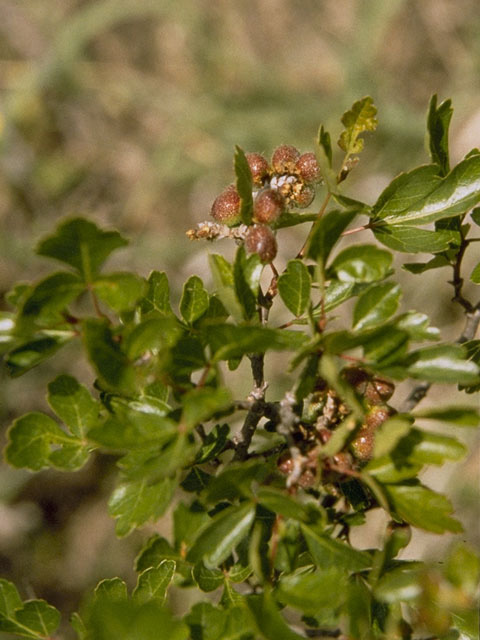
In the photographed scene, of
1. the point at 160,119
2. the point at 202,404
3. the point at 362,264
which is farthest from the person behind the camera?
the point at 160,119

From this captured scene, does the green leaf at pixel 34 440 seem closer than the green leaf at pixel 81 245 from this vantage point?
No

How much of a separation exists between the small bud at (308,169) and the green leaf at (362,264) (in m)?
0.22

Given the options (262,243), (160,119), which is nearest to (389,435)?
(262,243)

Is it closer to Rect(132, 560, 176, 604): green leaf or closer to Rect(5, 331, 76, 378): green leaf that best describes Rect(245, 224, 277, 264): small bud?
Rect(5, 331, 76, 378): green leaf

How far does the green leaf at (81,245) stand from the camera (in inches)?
26.2

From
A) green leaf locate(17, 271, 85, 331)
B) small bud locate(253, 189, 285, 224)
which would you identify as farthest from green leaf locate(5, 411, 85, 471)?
small bud locate(253, 189, 285, 224)

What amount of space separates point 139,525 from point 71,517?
2.68 m

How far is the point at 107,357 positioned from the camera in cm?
66

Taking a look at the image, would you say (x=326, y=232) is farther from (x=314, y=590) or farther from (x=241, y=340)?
(x=314, y=590)

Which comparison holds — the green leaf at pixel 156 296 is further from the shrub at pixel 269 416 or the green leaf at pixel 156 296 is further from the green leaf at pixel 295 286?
the green leaf at pixel 295 286

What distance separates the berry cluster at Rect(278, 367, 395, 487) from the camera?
78 centimetres

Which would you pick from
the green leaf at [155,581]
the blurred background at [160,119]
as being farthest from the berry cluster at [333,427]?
the blurred background at [160,119]

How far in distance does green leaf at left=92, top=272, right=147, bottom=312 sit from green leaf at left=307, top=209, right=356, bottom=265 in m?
0.20

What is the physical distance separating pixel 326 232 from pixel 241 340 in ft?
0.54
